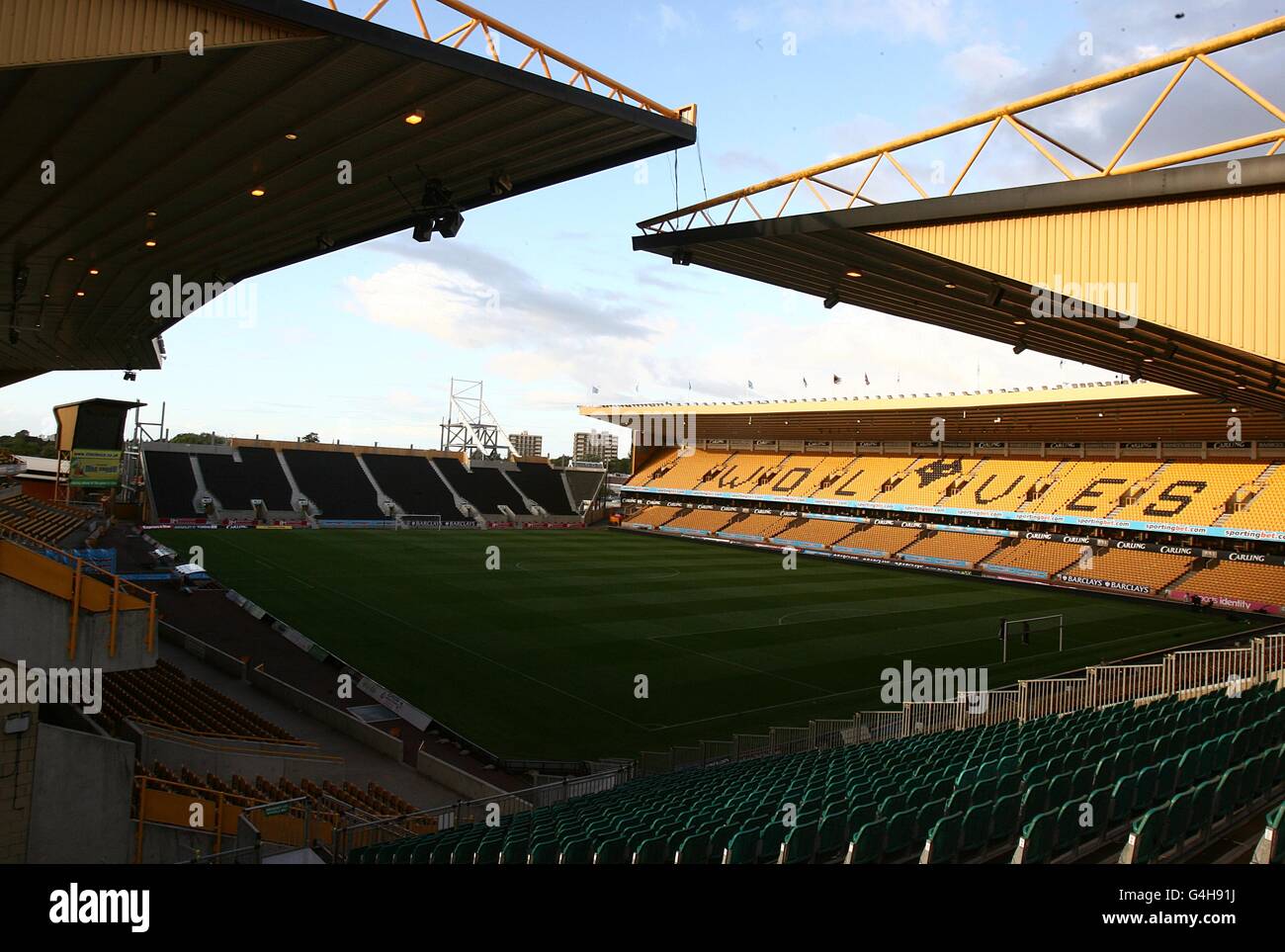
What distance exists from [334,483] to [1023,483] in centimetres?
4926

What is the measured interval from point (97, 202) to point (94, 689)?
264 inches

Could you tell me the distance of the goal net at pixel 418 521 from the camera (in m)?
60.2

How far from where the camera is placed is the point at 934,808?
7.96m

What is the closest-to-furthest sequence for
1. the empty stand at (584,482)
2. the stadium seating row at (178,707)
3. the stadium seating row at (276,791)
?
the stadium seating row at (276,791) → the stadium seating row at (178,707) → the empty stand at (584,482)

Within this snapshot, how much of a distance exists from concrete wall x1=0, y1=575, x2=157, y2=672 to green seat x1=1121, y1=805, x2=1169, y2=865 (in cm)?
997

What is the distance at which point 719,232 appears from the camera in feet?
34.2

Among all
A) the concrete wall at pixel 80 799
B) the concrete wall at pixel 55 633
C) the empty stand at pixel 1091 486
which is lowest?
the concrete wall at pixel 80 799

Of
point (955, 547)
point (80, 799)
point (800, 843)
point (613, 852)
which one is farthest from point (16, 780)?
point (955, 547)

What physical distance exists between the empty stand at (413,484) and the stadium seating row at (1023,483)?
18574mm

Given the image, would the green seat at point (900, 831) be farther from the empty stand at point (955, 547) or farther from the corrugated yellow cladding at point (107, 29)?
the empty stand at point (955, 547)

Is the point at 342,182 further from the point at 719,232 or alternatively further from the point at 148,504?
the point at 148,504

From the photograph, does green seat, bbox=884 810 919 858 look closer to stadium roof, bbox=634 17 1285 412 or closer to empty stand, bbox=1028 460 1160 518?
stadium roof, bbox=634 17 1285 412

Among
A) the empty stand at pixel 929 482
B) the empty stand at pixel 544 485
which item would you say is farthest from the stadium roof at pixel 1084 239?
the empty stand at pixel 544 485

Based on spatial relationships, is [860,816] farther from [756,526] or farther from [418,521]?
[418,521]
